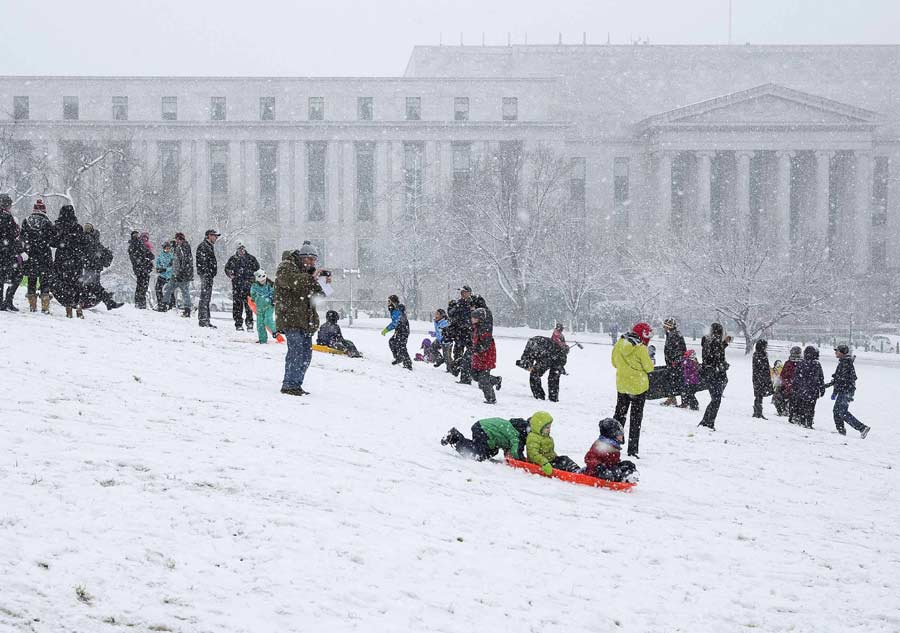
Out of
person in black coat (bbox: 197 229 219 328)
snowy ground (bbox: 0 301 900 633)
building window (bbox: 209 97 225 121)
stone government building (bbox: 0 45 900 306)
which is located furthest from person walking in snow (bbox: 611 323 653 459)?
building window (bbox: 209 97 225 121)

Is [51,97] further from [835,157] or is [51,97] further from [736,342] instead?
[835,157]

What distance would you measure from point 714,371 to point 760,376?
3357 millimetres

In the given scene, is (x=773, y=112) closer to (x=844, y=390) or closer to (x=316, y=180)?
(x=316, y=180)

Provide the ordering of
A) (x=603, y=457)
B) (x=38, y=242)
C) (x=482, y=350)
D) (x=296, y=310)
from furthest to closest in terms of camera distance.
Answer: (x=482, y=350) < (x=38, y=242) < (x=296, y=310) < (x=603, y=457)

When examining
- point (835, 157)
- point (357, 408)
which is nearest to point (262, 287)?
point (357, 408)

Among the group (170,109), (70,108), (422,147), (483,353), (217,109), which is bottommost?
(483,353)

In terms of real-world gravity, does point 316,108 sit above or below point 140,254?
above

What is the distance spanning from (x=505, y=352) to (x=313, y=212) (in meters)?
49.0

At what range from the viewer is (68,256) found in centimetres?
1536

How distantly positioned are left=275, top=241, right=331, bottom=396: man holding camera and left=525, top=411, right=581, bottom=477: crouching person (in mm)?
3489

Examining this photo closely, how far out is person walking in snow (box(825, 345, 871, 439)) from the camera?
17656 millimetres

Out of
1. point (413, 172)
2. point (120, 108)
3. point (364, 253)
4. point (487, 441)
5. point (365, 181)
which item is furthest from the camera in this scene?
point (365, 181)

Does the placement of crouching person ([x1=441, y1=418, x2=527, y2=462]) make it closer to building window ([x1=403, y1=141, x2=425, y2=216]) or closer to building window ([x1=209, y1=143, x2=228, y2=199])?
building window ([x1=403, y1=141, x2=425, y2=216])

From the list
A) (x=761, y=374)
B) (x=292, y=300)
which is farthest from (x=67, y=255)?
(x=761, y=374)
